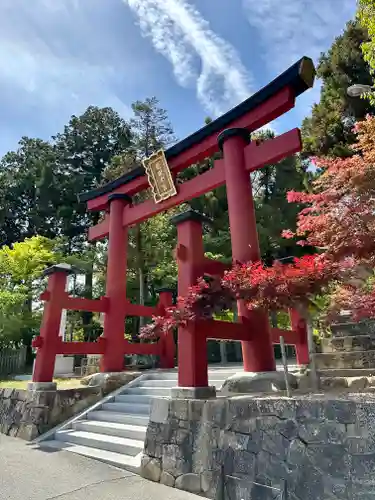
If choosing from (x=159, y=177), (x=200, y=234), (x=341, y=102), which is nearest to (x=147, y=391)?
(x=200, y=234)

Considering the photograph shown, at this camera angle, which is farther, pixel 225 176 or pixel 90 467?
pixel 225 176

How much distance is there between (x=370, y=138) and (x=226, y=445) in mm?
4215

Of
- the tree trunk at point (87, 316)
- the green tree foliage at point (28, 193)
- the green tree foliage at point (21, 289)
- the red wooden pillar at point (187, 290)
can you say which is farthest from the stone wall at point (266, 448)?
the green tree foliage at point (28, 193)

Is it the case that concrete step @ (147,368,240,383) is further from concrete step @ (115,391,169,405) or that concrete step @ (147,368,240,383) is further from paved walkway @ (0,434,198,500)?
paved walkway @ (0,434,198,500)

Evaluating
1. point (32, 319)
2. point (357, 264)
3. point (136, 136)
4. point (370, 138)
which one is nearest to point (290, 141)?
point (370, 138)

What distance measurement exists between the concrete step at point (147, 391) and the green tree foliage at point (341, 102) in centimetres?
954

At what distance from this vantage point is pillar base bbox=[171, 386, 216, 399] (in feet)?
12.4

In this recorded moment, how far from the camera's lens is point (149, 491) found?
130 inches

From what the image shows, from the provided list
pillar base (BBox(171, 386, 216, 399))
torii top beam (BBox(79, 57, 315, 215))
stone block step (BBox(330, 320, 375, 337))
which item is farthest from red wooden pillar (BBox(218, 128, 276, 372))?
stone block step (BBox(330, 320, 375, 337))

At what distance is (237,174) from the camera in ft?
18.5

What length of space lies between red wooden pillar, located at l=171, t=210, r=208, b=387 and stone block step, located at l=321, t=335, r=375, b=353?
189 inches

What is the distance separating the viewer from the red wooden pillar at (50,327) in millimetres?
6098

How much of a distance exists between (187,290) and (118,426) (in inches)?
95.6

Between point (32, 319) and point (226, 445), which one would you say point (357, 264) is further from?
point (32, 319)
